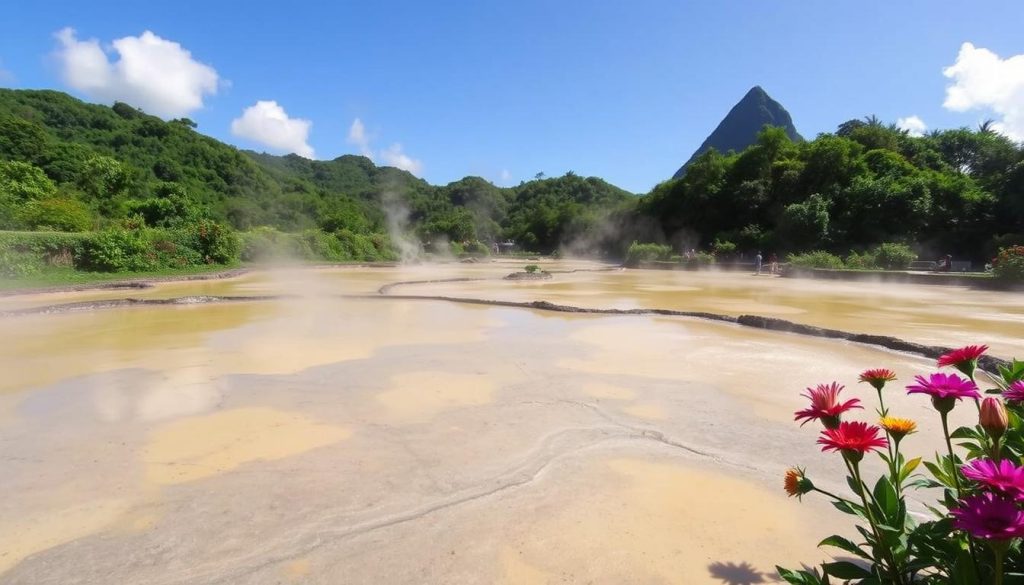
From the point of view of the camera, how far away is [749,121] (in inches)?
3974

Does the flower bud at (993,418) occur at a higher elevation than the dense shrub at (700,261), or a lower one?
higher

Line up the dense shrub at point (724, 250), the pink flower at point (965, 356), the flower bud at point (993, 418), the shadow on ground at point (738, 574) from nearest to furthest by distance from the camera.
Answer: the flower bud at point (993, 418)
the pink flower at point (965, 356)
the shadow on ground at point (738, 574)
the dense shrub at point (724, 250)

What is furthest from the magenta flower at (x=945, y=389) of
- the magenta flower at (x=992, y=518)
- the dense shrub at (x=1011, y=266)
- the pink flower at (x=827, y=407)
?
the dense shrub at (x=1011, y=266)

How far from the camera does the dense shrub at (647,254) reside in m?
34.2

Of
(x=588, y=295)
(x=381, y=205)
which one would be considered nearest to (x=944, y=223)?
(x=588, y=295)

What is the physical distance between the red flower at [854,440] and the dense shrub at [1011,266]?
19.6 meters

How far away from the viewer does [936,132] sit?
42.1 meters

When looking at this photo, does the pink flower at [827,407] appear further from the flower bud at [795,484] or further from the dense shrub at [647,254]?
the dense shrub at [647,254]

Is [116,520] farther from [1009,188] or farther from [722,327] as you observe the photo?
[1009,188]

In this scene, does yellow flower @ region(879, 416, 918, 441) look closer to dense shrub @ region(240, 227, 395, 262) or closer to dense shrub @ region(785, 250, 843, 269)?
dense shrub @ region(785, 250, 843, 269)

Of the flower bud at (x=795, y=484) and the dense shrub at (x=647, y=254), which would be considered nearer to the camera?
the flower bud at (x=795, y=484)

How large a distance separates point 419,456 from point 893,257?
79.1 ft

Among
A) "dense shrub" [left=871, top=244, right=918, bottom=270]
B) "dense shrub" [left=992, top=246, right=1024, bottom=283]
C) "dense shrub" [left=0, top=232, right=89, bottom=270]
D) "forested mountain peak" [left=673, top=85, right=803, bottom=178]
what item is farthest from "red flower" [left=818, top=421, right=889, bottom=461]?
"forested mountain peak" [left=673, top=85, right=803, bottom=178]

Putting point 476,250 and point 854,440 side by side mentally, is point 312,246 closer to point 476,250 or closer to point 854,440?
point 476,250
